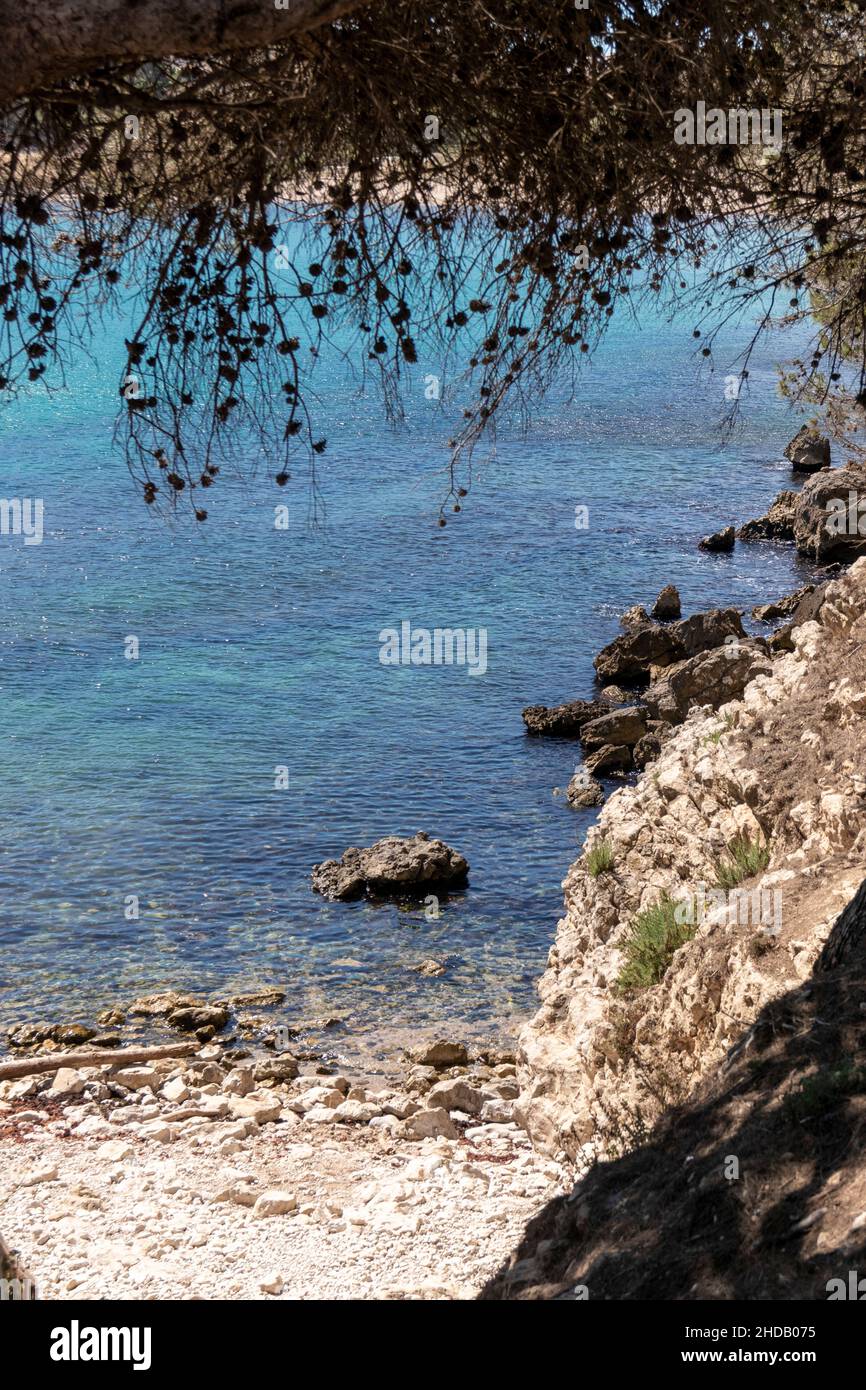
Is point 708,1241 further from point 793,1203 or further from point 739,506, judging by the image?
point 739,506

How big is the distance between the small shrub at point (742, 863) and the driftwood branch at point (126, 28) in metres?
7.28

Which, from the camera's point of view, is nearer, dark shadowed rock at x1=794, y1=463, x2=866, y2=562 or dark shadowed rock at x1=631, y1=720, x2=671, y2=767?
dark shadowed rock at x1=631, y1=720, x2=671, y2=767

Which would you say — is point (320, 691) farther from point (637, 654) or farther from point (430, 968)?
point (430, 968)

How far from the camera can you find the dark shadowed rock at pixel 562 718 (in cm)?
2680

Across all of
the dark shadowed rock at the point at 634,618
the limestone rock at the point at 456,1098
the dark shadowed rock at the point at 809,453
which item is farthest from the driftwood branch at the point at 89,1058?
the dark shadowed rock at the point at 809,453

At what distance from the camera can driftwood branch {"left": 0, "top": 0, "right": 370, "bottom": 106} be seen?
4.17 m

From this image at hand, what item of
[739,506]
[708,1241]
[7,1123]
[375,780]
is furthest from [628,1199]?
[739,506]

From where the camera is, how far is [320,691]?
2958 centimetres

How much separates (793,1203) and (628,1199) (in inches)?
58.5

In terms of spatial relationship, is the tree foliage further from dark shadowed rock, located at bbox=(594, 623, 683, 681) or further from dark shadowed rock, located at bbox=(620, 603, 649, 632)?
dark shadowed rock, located at bbox=(620, 603, 649, 632)

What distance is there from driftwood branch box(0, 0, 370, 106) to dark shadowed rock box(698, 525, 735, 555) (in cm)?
3469

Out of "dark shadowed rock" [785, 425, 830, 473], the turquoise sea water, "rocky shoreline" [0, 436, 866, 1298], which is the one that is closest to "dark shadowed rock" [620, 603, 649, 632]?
the turquoise sea water

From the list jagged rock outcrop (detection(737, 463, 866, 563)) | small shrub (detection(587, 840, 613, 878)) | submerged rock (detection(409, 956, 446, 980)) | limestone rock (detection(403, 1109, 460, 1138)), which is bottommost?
submerged rock (detection(409, 956, 446, 980))

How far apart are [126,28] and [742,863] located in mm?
7647
